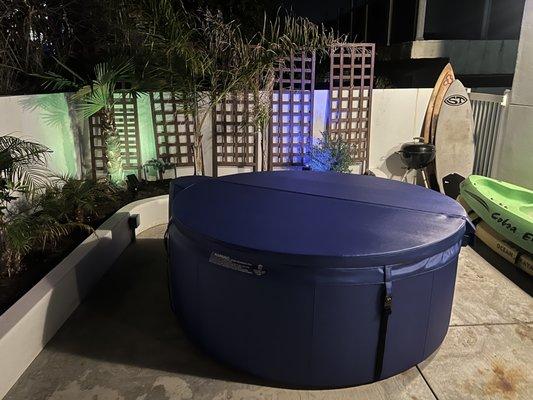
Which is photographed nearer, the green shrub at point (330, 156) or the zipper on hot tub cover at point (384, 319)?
the zipper on hot tub cover at point (384, 319)

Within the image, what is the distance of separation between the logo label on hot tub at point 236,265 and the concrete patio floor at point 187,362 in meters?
0.63

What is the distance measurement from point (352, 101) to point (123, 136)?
9.95 feet

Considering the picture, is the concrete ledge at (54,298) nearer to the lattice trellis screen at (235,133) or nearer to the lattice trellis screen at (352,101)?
the lattice trellis screen at (235,133)

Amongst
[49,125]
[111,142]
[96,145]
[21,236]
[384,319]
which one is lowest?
[384,319]

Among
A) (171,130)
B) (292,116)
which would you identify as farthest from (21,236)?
(292,116)

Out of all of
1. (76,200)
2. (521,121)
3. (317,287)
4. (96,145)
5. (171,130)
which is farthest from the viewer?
(171,130)

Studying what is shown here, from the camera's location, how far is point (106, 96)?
4570 mm

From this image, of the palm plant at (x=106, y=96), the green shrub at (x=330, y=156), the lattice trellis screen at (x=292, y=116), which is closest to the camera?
the palm plant at (x=106, y=96)

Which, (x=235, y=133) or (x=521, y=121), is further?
(x=235, y=133)

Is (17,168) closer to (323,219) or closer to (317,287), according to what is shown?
(323,219)

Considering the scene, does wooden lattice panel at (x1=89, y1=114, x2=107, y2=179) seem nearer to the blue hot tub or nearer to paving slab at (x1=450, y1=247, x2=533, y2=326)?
the blue hot tub

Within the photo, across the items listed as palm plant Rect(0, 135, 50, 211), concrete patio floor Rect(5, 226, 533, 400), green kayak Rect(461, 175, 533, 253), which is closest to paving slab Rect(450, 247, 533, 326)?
concrete patio floor Rect(5, 226, 533, 400)

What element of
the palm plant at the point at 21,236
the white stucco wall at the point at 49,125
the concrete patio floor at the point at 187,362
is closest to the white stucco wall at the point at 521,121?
the concrete patio floor at the point at 187,362

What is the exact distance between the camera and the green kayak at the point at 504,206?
347cm
